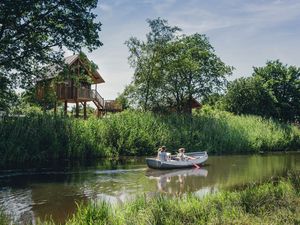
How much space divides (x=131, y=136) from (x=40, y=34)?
1037 centimetres

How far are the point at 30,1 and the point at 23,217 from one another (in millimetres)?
16542

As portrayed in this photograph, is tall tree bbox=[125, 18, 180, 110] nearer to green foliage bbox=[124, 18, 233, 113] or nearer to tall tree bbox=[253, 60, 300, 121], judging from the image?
green foliage bbox=[124, 18, 233, 113]

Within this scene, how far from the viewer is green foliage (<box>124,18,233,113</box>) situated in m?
42.3

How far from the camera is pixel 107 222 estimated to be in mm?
8781

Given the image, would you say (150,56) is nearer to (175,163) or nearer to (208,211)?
(175,163)

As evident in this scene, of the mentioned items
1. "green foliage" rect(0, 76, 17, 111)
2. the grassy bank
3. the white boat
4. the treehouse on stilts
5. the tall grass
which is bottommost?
the tall grass

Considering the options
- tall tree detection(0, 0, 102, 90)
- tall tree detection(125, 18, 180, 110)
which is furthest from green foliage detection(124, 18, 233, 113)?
tall tree detection(0, 0, 102, 90)

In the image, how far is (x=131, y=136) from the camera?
31750mm

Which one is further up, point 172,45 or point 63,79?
point 172,45

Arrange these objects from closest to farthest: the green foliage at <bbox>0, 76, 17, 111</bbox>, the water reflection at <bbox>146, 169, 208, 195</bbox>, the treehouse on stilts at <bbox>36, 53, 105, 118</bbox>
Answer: the water reflection at <bbox>146, 169, 208, 195</bbox>
the green foliage at <bbox>0, 76, 17, 111</bbox>
the treehouse on stilts at <bbox>36, 53, 105, 118</bbox>

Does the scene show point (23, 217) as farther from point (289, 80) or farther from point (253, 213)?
point (289, 80)

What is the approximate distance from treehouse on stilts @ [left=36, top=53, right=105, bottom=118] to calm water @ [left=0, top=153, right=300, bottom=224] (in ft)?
22.5

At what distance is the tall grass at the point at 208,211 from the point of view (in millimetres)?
8477

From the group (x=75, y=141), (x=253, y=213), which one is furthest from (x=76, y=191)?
(x=75, y=141)
